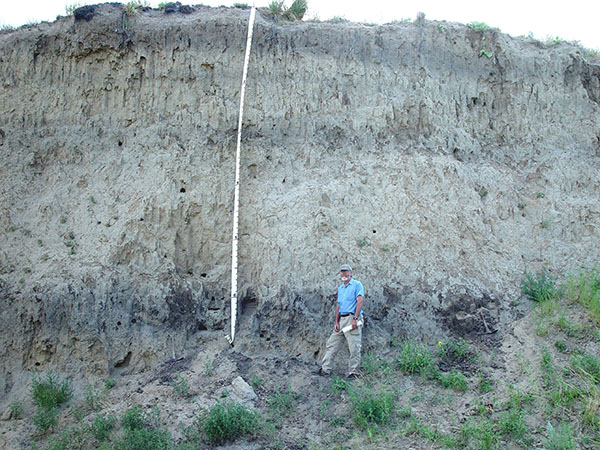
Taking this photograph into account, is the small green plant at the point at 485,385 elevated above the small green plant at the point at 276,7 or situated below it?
below

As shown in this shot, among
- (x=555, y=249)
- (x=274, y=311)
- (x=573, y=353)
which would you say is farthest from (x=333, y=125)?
(x=573, y=353)

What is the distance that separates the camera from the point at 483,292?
941 centimetres

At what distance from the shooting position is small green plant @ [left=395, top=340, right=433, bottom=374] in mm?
8250

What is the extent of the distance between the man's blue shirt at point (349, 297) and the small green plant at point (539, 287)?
9.95ft

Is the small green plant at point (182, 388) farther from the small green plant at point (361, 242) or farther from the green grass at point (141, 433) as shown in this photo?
the small green plant at point (361, 242)

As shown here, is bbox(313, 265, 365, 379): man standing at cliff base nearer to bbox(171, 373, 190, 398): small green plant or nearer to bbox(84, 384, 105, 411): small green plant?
bbox(171, 373, 190, 398): small green plant

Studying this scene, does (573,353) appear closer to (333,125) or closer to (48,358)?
(333,125)

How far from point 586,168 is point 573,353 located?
14.7 feet

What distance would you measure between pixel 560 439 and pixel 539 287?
3.18m

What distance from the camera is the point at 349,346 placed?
8297 millimetres

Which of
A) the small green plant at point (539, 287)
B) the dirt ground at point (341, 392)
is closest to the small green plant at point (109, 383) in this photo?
the dirt ground at point (341, 392)

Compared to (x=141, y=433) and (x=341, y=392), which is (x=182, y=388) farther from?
(x=341, y=392)

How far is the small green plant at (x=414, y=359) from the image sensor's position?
8.25 metres

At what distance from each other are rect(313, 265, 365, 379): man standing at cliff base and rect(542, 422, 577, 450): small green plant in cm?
254
